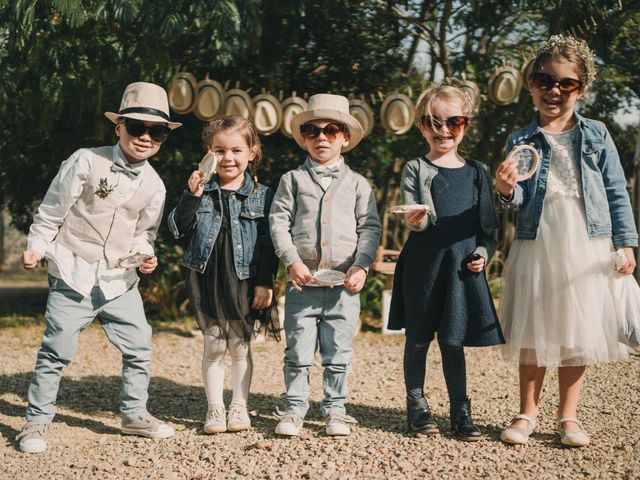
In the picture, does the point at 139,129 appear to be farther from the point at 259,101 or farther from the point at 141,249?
the point at 259,101

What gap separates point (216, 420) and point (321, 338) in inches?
25.5

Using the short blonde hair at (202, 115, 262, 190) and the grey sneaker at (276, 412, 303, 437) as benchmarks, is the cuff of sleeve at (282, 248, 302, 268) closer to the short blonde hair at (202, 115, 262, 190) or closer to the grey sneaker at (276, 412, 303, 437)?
the short blonde hair at (202, 115, 262, 190)

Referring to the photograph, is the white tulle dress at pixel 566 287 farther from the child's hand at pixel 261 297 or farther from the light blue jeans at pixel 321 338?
the child's hand at pixel 261 297

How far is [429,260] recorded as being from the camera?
10.8 feet

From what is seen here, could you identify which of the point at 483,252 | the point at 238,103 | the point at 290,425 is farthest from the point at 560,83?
the point at 238,103

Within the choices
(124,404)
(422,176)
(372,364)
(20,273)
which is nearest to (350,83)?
(372,364)

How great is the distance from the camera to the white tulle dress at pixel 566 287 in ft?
10.2

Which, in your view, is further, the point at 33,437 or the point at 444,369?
the point at 444,369

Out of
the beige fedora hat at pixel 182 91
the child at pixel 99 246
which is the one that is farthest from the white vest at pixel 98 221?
the beige fedora hat at pixel 182 91

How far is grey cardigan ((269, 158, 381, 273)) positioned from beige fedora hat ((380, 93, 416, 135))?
2.93 meters

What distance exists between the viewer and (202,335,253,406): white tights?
3.45 meters

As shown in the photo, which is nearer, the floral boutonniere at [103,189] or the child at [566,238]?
the child at [566,238]

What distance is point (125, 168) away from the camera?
11.0ft

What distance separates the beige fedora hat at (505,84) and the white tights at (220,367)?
3.67 meters
